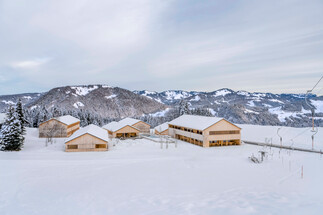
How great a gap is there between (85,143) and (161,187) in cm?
2034

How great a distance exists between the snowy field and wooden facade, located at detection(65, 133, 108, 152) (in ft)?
24.8

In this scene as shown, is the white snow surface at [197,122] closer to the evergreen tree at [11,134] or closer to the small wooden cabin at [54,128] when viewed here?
the small wooden cabin at [54,128]

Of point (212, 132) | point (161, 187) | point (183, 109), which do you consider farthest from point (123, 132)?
point (161, 187)

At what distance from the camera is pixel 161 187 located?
14.8 meters

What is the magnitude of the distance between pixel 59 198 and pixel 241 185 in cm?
1322

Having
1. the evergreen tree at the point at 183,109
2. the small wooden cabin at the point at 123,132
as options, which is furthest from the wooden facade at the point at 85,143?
the evergreen tree at the point at 183,109

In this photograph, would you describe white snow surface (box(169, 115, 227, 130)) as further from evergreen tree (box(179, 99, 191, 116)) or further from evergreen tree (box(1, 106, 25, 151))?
evergreen tree (box(1, 106, 25, 151))

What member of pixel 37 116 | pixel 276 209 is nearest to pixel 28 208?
pixel 276 209

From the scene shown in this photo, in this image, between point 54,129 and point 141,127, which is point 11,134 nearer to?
point 54,129

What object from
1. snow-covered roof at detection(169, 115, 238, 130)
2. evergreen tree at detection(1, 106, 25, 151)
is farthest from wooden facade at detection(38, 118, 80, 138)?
snow-covered roof at detection(169, 115, 238, 130)

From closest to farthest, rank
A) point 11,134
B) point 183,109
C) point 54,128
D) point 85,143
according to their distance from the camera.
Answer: point 11,134 → point 85,143 → point 54,128 → point 183,109

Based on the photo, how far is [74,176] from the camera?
1780 centimetres

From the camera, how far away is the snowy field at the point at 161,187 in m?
10.9

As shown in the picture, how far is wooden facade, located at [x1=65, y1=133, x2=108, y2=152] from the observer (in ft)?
101
